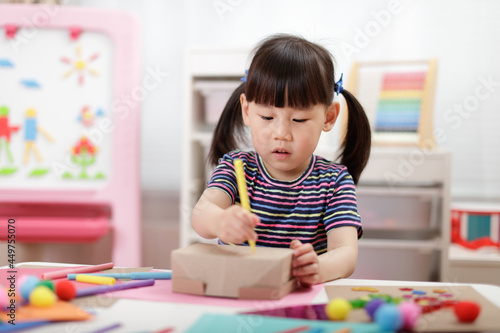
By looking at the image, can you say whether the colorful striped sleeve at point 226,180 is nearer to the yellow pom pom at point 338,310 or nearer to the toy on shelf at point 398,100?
the yellow pom pom at point 338,310

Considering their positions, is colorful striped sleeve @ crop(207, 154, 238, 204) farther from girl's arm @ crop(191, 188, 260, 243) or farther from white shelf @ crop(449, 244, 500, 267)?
white shelf @ crop(449, 244, 500, 267)

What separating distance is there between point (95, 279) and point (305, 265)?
0.27 m

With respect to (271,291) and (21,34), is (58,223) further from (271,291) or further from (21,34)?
(271,291)

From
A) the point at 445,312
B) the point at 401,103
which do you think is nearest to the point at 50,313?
the point at 445,312

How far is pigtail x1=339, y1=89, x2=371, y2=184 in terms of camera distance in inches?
39.6

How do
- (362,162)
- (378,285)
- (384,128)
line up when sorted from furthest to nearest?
1. (384,128)
2. (362,162)
3. (378,285)

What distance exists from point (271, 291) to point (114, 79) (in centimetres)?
140

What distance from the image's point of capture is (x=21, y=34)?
187cm

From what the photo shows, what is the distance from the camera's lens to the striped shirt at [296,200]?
0.92 m

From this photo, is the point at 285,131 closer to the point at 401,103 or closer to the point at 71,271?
the point at 71,271

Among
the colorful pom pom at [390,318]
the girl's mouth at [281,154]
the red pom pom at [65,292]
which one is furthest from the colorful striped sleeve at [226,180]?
the colorful pom pom at [390,318]

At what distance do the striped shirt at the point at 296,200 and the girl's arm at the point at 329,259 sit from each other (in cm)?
5

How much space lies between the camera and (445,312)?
571 mm

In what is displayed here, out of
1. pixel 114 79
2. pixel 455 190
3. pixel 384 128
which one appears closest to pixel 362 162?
pixel 384 128
